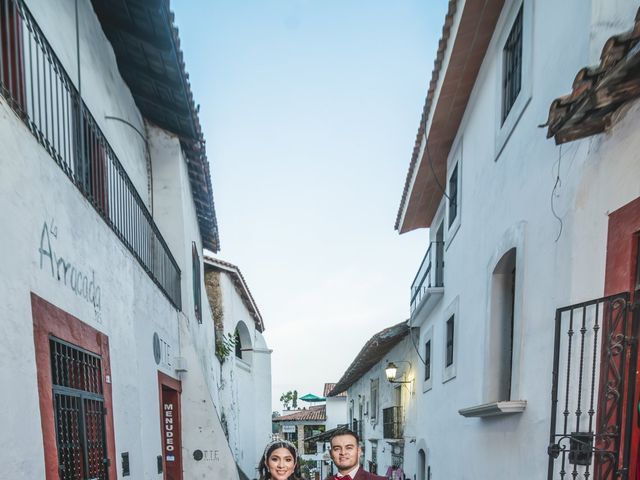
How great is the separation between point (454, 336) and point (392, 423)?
799cm

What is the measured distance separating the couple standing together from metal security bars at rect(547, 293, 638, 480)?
4.47ft

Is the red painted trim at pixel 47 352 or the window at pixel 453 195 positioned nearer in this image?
the red painted trim at pixel 47 352

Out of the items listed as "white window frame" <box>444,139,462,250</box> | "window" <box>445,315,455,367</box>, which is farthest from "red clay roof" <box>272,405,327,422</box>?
"white window frame" <box>444,139,462,250</box>

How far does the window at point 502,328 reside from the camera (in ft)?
19.7

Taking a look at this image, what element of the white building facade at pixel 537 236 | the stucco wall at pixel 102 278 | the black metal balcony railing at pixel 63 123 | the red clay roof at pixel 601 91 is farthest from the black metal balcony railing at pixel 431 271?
the red clay roof at pixel 601 91

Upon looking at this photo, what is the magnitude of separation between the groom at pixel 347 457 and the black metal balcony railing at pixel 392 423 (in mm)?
11212

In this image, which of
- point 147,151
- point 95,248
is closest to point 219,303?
point 147,151

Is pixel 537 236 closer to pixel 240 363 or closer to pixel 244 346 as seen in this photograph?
pixel 240 363

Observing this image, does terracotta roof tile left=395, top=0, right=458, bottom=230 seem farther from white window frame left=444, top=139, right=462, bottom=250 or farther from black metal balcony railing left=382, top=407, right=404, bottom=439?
black metal balcony railing left=382, top=407, right=404, bottom=439

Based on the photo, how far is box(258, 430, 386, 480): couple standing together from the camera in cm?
329

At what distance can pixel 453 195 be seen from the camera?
9.14m

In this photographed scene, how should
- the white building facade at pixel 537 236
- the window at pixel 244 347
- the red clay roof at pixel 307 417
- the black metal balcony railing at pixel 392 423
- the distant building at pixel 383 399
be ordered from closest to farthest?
the white building facade at pixel 537 236 < the distant building at pixel 383 399 < the black metal balcony railing at pixel 392 423 < the window at pixel 244 347 < the red clay roof at pixel 307 417

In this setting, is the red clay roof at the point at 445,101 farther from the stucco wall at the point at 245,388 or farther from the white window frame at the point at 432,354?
the stucco wall at the point at 245,388

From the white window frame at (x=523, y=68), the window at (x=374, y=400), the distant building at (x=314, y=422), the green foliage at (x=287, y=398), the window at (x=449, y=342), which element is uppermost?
the white window frame at (x=523, y=68)
